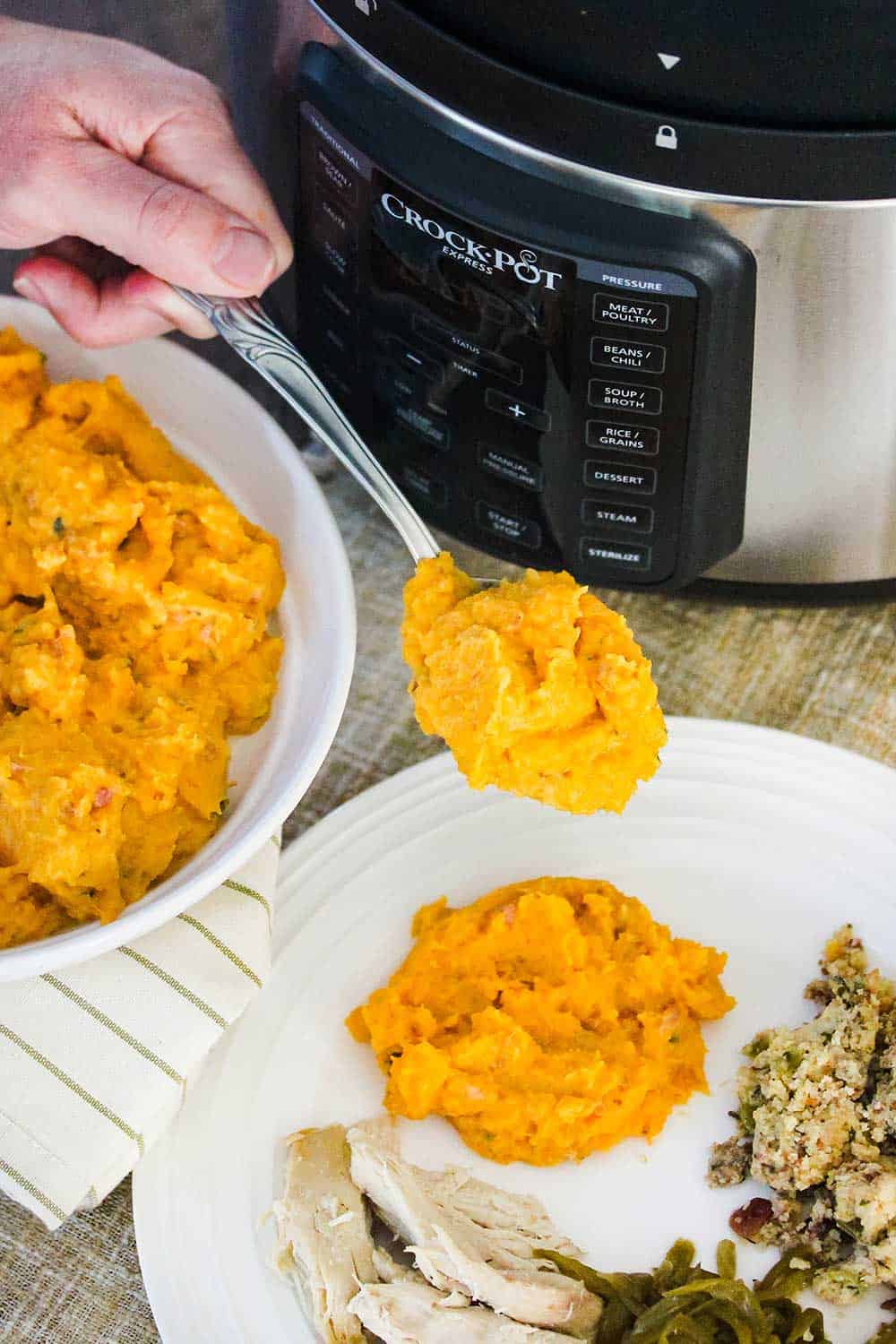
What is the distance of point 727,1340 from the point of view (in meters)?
0.91

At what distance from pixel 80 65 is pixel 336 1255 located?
2.67 ft

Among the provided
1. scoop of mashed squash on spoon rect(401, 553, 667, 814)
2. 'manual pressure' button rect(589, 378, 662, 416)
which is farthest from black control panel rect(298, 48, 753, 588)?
scoop of mashed squash on spoon rect(401, 553, 667, 814)

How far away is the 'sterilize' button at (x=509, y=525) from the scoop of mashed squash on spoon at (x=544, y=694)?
0.42ft

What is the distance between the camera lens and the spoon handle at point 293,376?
1109mm

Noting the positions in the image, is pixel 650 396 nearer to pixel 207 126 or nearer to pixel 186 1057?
pixel 207 126

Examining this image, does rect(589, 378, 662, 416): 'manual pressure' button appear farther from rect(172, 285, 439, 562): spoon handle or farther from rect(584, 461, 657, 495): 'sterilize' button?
rect(172, 285, 439, 562): spoon handle

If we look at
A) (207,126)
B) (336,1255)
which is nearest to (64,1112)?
(336,1255)

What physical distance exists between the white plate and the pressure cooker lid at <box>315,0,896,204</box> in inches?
17.0

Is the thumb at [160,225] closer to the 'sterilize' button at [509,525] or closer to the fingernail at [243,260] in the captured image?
the fingernail at [243,260]

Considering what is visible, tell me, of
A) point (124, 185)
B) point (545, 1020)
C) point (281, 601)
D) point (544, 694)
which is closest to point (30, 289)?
point (124, 185)

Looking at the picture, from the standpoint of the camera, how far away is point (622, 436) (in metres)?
1.04

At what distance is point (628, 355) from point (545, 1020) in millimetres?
419

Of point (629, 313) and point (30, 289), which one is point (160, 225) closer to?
point (30, 289)

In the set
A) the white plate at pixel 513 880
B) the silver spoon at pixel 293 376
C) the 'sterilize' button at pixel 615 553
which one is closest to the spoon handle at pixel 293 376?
the silver spoon at pixel 293 376
